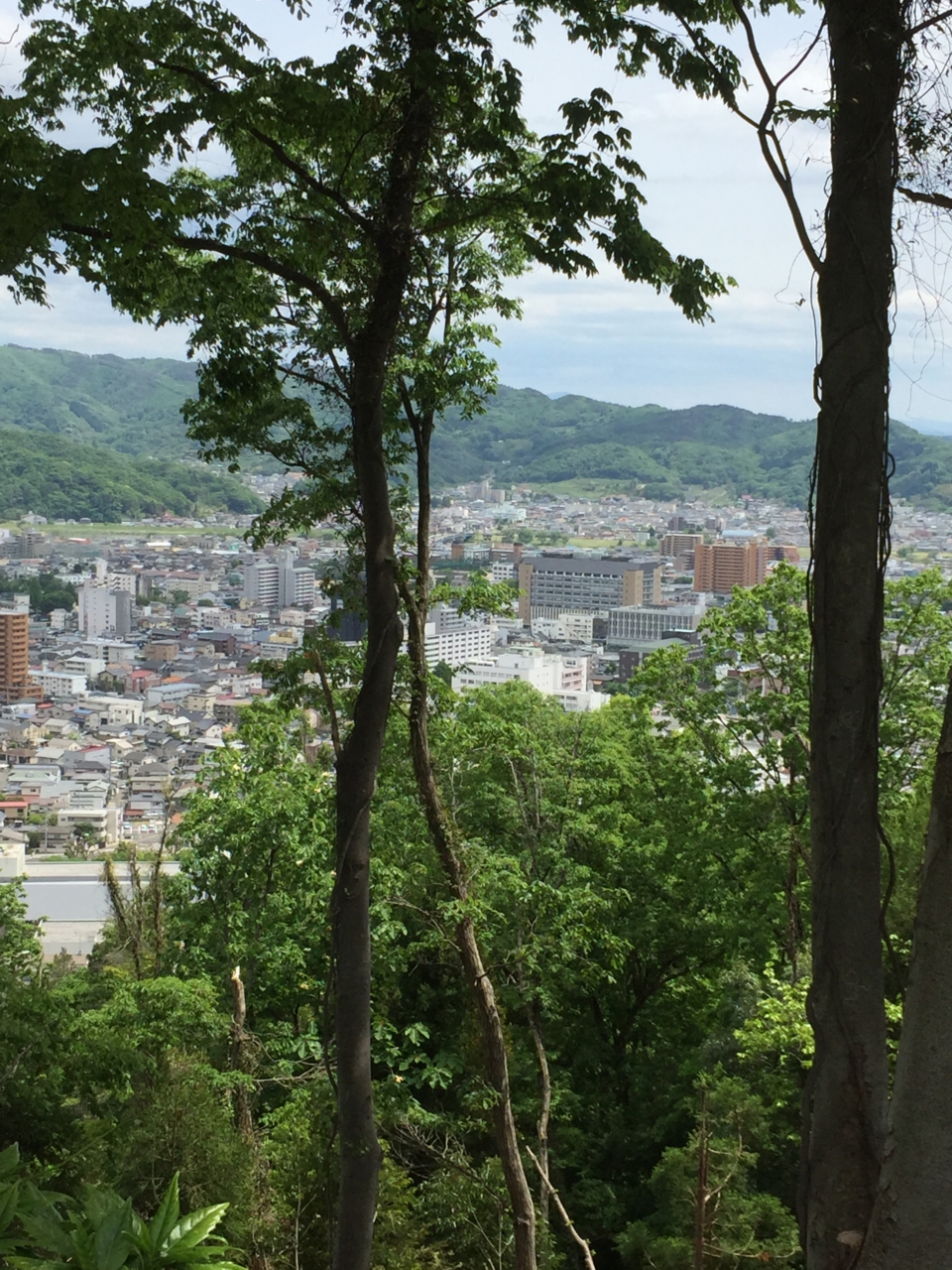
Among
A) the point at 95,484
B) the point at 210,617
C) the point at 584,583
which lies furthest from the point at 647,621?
the point at 95,484

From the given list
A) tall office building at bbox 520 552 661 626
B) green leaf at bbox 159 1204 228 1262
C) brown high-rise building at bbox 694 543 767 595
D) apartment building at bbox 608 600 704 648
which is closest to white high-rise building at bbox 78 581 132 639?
tall office building at bbox 520 552 661 626

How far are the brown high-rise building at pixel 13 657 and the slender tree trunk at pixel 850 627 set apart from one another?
77.5m

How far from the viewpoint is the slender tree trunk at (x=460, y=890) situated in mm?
5297

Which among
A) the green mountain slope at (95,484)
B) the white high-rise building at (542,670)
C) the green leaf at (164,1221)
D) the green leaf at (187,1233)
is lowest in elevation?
the white high-rise building at (542,670)

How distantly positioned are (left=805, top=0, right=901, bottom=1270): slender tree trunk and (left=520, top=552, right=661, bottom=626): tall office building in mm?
71265

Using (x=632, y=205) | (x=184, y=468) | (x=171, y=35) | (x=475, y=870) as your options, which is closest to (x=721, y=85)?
(x=632, y=205)

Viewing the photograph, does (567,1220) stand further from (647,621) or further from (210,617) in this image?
(210,617)

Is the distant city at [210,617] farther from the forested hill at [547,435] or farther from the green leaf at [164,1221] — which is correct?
the green leaf at [164,1221]

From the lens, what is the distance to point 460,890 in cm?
559

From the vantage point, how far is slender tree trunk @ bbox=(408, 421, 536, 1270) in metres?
5.30

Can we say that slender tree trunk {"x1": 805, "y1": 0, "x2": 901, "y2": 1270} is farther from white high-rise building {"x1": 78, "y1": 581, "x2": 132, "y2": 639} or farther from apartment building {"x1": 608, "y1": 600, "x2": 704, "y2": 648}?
white high-rise building {"x1": 78, "y1": 581, "x2": 132, "y2": 639}

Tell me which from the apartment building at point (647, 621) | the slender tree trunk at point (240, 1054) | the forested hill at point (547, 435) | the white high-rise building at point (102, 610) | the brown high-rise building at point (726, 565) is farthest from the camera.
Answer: the white high-rise building at point (102, 610)

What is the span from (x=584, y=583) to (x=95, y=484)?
39.4 metres

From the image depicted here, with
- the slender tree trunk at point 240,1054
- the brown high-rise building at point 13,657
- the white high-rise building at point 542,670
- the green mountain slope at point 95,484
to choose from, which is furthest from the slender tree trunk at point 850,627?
the green mountain slope at point 95,484
